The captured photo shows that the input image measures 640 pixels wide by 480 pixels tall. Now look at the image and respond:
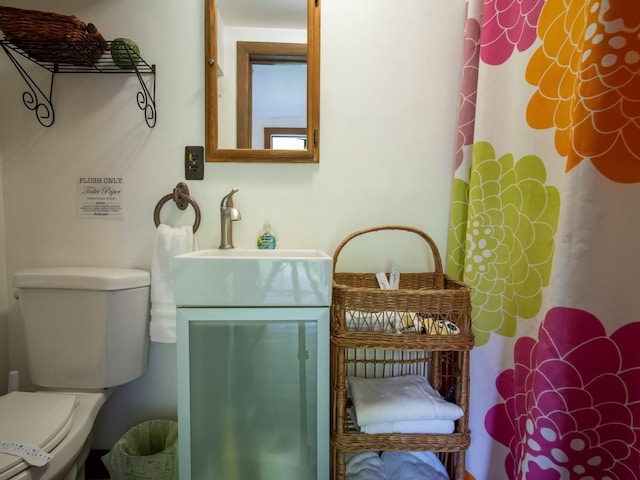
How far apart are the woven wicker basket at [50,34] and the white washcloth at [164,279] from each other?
647mm

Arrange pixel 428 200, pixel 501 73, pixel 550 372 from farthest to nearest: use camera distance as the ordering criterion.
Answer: pixel 428 200 < pixel 501 73 < pixel 550 372

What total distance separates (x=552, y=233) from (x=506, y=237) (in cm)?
14

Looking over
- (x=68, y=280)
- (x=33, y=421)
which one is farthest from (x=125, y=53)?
(x=33, y=421)

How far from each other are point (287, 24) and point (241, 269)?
945 mm

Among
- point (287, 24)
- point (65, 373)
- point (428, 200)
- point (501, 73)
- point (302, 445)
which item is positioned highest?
point (287, 24)

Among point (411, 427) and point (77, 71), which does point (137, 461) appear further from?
point (77, 71)

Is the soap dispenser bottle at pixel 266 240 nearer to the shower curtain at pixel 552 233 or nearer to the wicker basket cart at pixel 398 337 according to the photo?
the wicker basket cart at pixel 398 337

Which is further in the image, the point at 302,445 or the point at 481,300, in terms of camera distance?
the point at 481,300

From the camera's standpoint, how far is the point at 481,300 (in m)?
1.01

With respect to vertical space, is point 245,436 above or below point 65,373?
below

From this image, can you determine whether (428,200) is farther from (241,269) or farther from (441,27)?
(241,269)

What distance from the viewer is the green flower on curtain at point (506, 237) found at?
2.80ft

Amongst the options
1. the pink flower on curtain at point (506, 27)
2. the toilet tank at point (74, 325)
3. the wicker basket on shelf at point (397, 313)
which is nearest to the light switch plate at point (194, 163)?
the toilet tank at point (74, 325)

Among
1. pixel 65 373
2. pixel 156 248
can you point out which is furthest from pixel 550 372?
pixel 65 373
